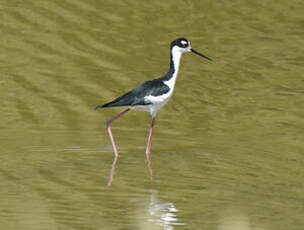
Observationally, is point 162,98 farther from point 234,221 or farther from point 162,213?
point 234,221

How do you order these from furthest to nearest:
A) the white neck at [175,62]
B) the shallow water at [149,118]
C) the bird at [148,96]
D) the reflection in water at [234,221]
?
the white neck at [175,62], the bird at [148,96], the shallow water at [149,118], the reflection in water at [234,221]

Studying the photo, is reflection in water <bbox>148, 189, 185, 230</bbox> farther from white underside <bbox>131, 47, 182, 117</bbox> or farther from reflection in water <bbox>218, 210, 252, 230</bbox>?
white underside <bbox>131, 47, 182, 117</bbox>

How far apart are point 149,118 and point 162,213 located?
4.34m

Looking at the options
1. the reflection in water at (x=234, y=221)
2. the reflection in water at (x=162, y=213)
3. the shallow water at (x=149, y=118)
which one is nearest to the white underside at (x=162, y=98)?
the shallow water at (x=149, y=118)

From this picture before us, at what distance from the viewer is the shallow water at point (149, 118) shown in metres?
7.59

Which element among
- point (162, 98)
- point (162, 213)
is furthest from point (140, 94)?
point (162, 213)

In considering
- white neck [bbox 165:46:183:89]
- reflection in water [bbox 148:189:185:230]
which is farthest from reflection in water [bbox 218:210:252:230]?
white neck [bbox 165:46:183:89]

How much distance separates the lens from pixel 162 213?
7391 millimetres

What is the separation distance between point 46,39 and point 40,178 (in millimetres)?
6049

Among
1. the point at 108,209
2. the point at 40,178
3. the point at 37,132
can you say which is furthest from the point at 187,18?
the point at 108,209

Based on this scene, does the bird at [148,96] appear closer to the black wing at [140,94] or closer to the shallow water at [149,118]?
the black wing at [140,94]

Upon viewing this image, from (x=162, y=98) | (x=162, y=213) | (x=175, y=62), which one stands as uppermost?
(x=175, y=62)

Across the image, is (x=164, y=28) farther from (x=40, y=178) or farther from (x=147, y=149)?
(x=40, y=178)

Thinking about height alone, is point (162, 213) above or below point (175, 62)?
below
